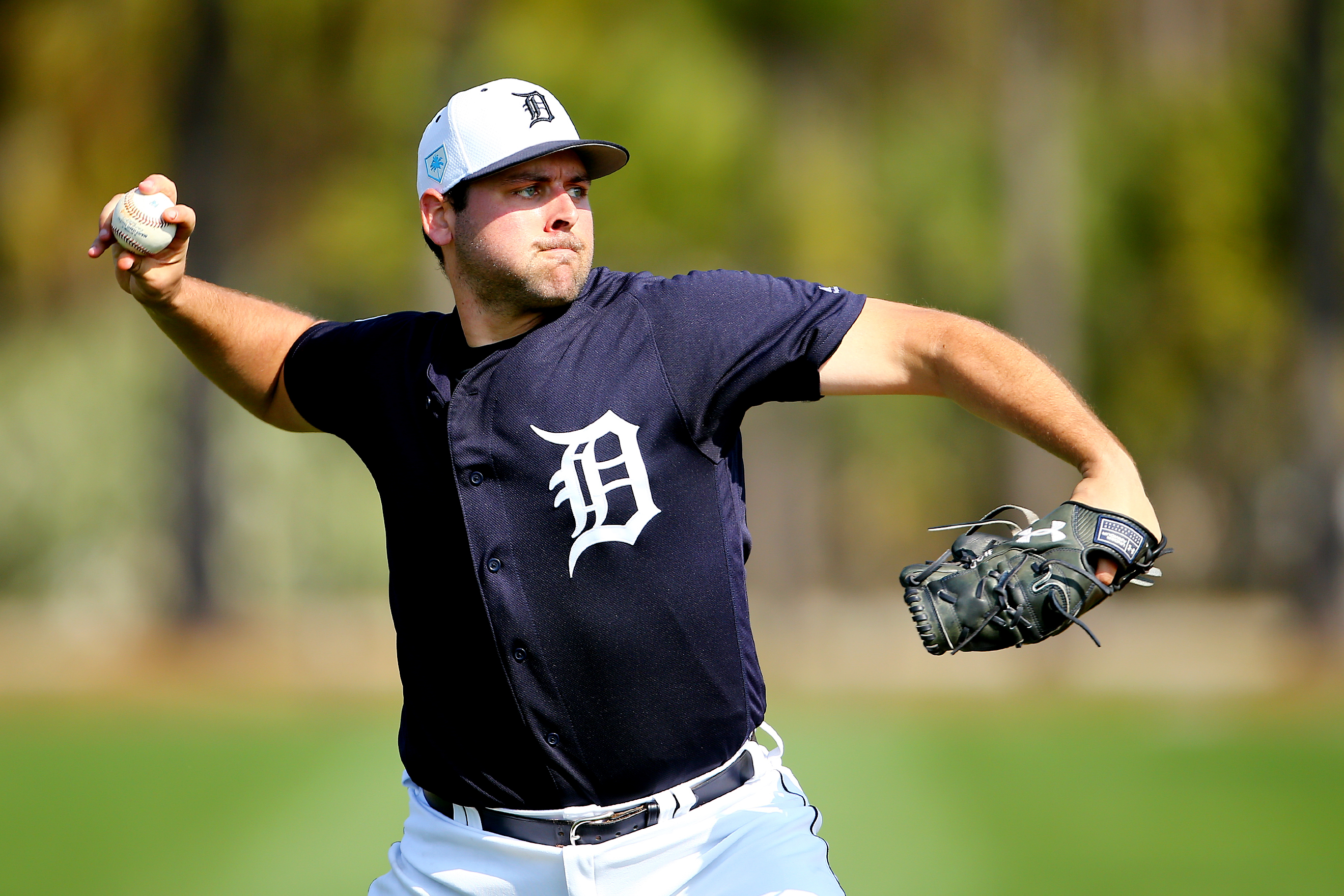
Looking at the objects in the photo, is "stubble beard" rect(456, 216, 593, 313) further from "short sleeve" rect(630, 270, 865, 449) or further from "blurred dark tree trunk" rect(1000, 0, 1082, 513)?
"blurred dark tree trunk" rect(1000, 0, 1082, 513)

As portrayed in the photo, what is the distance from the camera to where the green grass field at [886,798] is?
8.07 meters

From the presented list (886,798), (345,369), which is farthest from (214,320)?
(886,798)

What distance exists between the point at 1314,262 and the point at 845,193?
952 cm

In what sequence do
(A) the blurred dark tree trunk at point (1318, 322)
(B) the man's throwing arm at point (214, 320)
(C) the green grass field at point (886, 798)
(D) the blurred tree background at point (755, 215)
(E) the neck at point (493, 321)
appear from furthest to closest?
(D) the blurred tree background at point (755, 215), (A) the blurred dark tree trunk at point (1318, 322), (C) the green grass field at point (886, 798), (B) the man's throwing arm at point (214, 320), (E) the neck at point (493, 321)

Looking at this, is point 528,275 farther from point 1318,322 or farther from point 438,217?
point 1318,322

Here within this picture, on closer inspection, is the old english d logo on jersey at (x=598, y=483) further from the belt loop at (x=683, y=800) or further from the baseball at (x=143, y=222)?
the baseball at (x=143, y=222)

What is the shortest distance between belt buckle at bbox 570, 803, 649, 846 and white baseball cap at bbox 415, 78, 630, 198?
5.06ft

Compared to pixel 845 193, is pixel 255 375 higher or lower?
lower

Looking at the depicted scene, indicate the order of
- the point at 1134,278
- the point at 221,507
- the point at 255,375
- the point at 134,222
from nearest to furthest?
the point at 134,222, the point at 255,375, the point at 221,507, the point at 1134,278

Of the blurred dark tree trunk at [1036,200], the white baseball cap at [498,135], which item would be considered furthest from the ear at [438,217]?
the blurred dark tree trunk at [1036,200]

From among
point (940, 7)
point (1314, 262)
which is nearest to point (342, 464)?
point (940, 7)

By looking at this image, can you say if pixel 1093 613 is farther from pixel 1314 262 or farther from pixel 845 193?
pixel 845 193

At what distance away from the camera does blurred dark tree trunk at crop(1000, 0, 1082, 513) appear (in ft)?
64.5

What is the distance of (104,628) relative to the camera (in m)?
19.6
